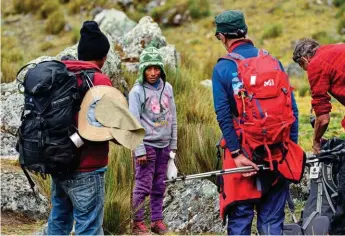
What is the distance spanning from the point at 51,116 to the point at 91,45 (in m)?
0.58

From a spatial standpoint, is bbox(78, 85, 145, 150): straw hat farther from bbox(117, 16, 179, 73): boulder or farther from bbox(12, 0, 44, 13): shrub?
bbox(12, 0, 44, 13): shrub

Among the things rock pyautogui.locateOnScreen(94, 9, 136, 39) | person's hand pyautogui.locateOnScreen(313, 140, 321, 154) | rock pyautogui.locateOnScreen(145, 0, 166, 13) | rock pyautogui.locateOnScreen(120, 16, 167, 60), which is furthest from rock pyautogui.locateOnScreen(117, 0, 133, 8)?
person's hand pyautogui.locateOnScreen(313, 140, 321, 154)

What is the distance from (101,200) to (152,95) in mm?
1560

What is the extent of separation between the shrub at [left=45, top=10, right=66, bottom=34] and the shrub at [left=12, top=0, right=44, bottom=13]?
1.73m

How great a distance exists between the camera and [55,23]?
18.6 meters

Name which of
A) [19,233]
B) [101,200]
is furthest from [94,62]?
[19,233]

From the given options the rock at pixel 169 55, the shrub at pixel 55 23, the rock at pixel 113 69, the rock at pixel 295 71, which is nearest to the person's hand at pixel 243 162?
the rock at pixel 113 69

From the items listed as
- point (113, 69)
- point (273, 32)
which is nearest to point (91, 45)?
point (113, 69)

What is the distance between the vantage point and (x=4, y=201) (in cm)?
535

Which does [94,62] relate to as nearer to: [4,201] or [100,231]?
[100,231]

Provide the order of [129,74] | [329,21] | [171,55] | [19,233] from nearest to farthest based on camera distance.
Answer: [19,233]
[129,74]
[171,55]
[329,21]

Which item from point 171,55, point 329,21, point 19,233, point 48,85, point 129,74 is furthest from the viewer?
point 329,21

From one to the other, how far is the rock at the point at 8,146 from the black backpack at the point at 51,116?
2907 millimetres

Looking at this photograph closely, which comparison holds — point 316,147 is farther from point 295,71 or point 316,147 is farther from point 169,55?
point 295,71
